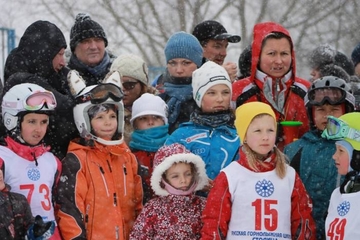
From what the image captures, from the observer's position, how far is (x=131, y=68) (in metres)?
6.23

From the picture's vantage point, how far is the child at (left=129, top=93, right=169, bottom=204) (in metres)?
5.66

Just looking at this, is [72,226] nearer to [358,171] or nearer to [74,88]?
[74,88]

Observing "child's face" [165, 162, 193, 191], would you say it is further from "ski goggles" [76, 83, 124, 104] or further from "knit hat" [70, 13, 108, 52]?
"knit hat" [70, 13, 108, 52]

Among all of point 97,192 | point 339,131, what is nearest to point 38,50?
point 97,192

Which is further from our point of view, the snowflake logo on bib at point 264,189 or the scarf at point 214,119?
the scarf at point 214,119

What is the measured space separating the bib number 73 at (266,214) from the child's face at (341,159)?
0.50m

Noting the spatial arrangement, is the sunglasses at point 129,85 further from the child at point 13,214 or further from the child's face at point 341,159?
the child's face at point 341,159

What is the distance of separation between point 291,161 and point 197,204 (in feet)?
2.51

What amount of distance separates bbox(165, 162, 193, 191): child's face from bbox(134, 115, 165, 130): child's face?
778mm

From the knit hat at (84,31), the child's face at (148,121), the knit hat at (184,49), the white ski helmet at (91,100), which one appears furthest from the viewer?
the knit hat at (84,31)

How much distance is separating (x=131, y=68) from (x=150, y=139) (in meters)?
0.86

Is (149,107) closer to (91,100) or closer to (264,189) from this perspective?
(91,100)

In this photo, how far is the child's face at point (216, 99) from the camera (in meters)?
5.40

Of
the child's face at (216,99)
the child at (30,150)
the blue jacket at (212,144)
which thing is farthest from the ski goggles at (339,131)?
the child at (30,150)
